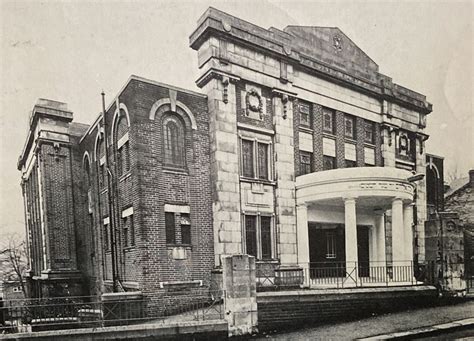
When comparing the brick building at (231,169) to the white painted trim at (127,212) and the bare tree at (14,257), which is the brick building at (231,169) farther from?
the bare tree at (14,257)

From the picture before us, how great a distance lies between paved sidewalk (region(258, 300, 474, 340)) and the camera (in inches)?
434

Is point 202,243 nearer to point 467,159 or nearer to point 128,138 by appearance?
point 128,138

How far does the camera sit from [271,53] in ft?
55.8

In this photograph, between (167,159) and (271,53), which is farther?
(271,53)

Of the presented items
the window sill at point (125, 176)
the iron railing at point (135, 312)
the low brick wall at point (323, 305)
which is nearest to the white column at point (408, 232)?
the low brick wall at point (323, 305)

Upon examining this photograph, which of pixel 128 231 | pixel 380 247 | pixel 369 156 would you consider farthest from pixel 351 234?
pixel 128 231

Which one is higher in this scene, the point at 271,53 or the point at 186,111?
the point at 271,53

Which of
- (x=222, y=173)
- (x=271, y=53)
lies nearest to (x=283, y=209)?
(x=222, y=173)

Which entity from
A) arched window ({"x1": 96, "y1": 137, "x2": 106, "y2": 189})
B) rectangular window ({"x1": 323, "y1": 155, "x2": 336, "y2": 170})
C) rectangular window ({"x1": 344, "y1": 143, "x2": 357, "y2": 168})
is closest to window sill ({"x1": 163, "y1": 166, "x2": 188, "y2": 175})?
arched window ({"x1": 96, "y1": 137, "x2": 106, "y2": 189})

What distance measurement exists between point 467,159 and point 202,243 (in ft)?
41.6

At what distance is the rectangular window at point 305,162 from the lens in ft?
60.5

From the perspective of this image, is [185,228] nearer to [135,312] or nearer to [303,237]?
[135,312]

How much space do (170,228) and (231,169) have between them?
3.41 metres

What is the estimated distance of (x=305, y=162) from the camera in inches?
734
